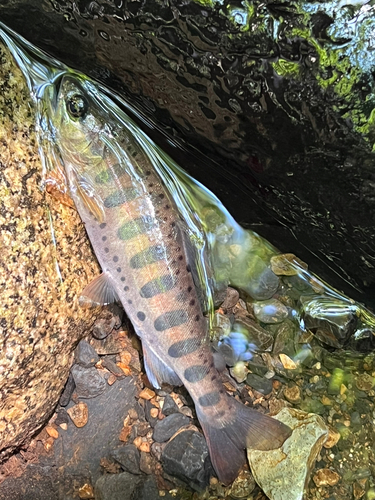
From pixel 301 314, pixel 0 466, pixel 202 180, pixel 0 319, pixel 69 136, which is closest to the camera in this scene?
pixel 0 319

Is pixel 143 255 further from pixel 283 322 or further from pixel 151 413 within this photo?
pixel 283 322

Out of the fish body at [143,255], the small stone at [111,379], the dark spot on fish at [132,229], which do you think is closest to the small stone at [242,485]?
the fish body at [143,255]

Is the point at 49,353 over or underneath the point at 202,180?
underneath

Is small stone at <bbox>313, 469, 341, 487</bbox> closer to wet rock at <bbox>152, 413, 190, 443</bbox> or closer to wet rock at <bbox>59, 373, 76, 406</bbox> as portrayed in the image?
wet rock at <bbox>152, 413, 190, 443</bbox>

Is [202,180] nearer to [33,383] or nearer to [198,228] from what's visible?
[198,228]

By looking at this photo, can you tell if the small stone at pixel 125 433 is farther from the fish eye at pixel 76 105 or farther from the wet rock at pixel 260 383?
the fish eye at pixel 76 105

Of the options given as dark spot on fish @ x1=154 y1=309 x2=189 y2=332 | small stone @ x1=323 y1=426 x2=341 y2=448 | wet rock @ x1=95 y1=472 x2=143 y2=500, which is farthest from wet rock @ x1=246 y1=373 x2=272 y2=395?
wet rock @ x1=95 y1=472 x2=143 y2=500

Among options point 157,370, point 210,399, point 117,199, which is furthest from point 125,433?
point 117,199

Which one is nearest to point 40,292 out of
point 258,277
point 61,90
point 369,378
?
point 61,90
